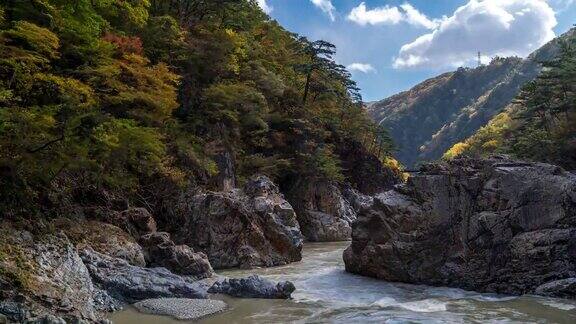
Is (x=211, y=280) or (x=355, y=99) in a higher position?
(x=355, y=99)

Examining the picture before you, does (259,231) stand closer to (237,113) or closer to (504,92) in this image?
(237,113)

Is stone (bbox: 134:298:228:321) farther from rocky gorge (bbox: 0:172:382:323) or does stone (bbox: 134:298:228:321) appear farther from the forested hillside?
the forested hillside

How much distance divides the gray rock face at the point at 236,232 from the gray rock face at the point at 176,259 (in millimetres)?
3274

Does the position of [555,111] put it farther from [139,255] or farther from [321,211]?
[139,255]

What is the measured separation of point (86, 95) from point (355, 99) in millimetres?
42601

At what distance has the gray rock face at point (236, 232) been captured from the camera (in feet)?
66.6

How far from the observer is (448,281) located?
1591 centimetres

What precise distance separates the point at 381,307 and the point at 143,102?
12.9 meters

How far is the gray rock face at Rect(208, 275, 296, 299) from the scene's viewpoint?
13.9 metres

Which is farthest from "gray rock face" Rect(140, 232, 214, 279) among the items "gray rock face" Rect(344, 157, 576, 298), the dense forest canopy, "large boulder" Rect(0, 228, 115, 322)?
"gray rock face" Rect(344, 157, 576, 298)

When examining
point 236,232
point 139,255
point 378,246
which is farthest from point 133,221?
point 378,246

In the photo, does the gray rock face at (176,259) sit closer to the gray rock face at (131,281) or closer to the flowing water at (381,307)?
the gray rock face at (131,281)

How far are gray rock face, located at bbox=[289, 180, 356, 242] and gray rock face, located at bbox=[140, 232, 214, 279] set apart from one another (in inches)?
698

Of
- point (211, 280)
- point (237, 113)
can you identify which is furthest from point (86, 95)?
point (237, 113)
